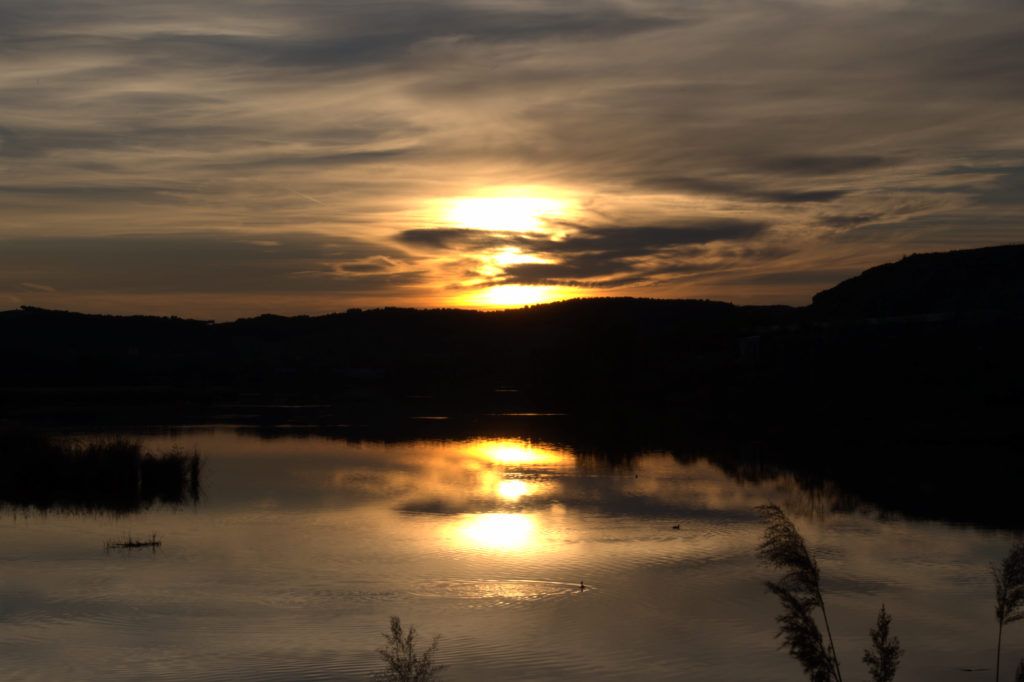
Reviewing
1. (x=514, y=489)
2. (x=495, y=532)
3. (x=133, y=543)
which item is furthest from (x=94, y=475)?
(x=495, y=532)

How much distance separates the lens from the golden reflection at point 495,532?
819 inches

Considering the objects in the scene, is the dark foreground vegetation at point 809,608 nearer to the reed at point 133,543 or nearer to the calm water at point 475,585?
the calm water at point 475,585

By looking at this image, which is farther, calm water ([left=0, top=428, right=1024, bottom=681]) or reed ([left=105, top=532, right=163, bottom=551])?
reed ([left=105, top=532, right=163, bottom=551])

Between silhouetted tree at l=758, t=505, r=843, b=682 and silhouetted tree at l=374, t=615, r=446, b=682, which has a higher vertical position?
silhouetted tree at l=758, t=505, r=843, b=682

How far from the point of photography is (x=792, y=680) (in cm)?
1277

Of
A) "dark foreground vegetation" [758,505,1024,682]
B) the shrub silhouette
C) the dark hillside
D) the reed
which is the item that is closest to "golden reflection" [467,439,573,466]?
the reed

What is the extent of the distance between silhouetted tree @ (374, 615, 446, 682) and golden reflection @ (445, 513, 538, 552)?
6269 mm

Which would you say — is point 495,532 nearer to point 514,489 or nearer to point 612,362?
point 514,489

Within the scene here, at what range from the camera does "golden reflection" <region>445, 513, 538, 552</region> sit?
2080cm

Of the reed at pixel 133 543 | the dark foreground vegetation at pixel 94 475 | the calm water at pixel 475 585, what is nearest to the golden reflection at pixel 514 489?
the calm water at pixel 475 585

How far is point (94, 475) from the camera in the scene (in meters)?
27.7

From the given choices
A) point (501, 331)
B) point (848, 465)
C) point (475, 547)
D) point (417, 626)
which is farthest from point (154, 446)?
point (501, 331)

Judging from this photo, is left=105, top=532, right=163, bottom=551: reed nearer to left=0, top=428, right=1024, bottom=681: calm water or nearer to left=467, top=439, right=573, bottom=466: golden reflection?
left=0, top=428, right=1024, bottom=681: calm water

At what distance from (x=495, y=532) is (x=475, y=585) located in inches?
195
